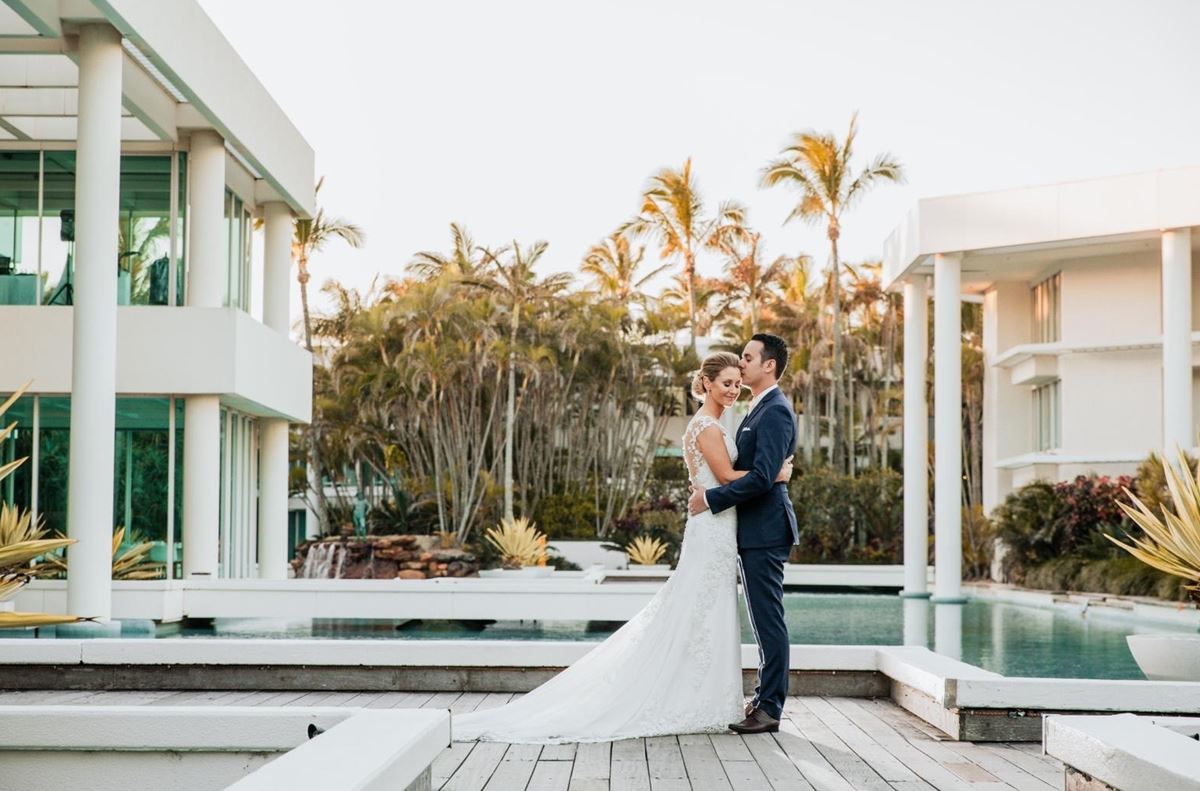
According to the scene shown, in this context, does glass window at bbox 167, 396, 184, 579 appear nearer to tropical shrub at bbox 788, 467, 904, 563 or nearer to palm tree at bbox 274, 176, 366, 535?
tropical shrub at bbox 788, 467, 904, 563

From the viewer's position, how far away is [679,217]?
4088 cm

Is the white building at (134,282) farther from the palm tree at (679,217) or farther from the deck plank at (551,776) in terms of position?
the palm tree at (679,217)

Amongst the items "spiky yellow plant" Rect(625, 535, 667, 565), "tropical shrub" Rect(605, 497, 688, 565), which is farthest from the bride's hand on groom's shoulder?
"tropical shrub" Rect(605, 497, 688, 565)

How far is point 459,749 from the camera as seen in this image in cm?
591

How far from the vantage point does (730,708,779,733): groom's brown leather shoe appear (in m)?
6.35

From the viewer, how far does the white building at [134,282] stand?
46.4ft

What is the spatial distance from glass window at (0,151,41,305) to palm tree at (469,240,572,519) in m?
15.1

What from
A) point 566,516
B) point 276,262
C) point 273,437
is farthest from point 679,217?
point 273,437

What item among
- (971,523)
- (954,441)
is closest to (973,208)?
(954,441)

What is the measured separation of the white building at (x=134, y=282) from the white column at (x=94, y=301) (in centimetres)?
2

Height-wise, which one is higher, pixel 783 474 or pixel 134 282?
pixel 134 282

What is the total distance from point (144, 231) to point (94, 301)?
177 inches

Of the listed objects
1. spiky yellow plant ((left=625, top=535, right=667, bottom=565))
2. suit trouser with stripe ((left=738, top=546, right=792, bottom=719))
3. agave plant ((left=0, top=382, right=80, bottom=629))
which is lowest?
spiky yellow plant ((left=625, top=535, right=667, bottom=565))

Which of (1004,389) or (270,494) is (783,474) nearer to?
(270,494)
